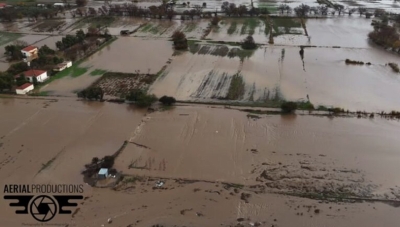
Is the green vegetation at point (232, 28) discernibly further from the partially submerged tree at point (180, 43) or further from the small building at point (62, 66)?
the small building at point (62, 66)

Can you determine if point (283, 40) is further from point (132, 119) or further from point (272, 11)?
point (132, 119)

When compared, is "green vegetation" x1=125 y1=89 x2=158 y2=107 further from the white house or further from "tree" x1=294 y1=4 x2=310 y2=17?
"tree" x1=294 y1=4 x2=310 y2=17

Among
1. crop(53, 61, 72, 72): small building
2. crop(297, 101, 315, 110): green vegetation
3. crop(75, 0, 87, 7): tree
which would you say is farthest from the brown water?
crop(75, 0, 87, 7): tree

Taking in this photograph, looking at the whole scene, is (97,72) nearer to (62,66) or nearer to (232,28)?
(62,66)

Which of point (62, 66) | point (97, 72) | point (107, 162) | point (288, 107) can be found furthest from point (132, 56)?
point (107, 162)

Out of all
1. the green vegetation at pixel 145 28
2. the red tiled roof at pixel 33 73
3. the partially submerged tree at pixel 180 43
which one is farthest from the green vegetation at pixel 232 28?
the red tiled roof at pixel 33 73
